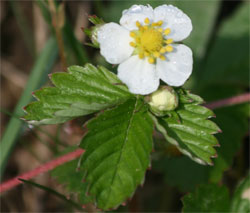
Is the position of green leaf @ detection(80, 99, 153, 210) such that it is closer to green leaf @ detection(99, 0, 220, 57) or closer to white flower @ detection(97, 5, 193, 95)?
white flower @ detection(97, 5, 193, 95)

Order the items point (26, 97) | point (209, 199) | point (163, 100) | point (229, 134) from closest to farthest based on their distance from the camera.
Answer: point (163, 100) < point (209, 199) < point (26, 97) < point (229, 134)

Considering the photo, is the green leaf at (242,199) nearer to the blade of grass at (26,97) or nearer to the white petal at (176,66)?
the white petal at (176,66)

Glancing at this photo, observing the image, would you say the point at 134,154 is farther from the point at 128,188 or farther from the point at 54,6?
the point at 54,6

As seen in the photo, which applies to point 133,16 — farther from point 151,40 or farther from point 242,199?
point 242,199

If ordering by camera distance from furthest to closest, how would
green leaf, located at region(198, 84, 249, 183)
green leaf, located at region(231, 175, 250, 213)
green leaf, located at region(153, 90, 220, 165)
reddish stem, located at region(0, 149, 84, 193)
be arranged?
green leaf, located at region(198, 84, 249, 183)
green leaf, located at region(231, 175, 250, 213)
reddish stem, located at region(0, 149, 84, 193)
green leaf, located at region(153, 90, 220, 165)

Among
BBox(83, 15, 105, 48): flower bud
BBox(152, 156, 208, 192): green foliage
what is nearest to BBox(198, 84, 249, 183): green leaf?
BBox(152, 156, 208, 192): green foliage

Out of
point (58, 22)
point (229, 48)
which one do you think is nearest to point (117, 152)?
point (58, 22)

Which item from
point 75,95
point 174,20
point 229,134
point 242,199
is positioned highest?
point 174,20

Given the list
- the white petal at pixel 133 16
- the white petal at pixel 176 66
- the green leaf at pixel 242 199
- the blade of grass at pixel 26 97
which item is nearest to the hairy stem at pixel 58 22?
the blade of grass at pixel 26 97
